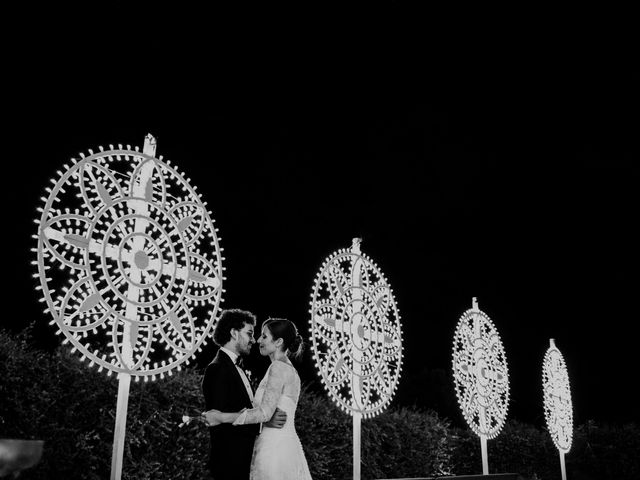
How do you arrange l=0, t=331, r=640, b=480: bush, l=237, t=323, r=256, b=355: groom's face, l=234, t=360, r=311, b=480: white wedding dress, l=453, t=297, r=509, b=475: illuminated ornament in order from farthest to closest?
1. l=453, t=297, r=509, b=475: illuminated ornament
2. l=0, t=331, r=640, b=480: bush
3. l=237, t=323, r=256, b=355: groom's face
4. l=234, t=360, r=311, b=480: white wedding dress

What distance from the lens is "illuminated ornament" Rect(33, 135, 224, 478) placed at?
4402 millimetres

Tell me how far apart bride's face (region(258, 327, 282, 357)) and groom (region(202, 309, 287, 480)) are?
0.14 m

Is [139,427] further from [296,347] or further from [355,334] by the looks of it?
[355,334]

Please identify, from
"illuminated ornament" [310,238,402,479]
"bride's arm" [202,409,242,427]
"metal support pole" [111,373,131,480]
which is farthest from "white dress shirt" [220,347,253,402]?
"illuminated ornament" [310,238,402,479]

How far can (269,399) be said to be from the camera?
481 cm

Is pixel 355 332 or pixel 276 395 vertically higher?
pixel 355 332

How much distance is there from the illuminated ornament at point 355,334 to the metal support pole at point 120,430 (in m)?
2.61

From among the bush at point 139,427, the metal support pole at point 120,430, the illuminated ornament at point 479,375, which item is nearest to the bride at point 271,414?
the metal support pole at point 120,430

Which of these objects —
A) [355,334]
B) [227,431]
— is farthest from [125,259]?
[355,334]

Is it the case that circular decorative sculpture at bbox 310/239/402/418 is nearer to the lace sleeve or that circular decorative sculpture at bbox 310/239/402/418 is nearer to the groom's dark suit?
the lace sleeve

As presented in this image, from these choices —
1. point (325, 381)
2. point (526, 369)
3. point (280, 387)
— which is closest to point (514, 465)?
point (325, 381)

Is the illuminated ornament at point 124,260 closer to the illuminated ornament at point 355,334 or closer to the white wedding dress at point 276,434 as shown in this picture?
the white wedding dress at point 276,434

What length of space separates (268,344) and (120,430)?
121 cm

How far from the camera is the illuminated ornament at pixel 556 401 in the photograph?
14.2 m
